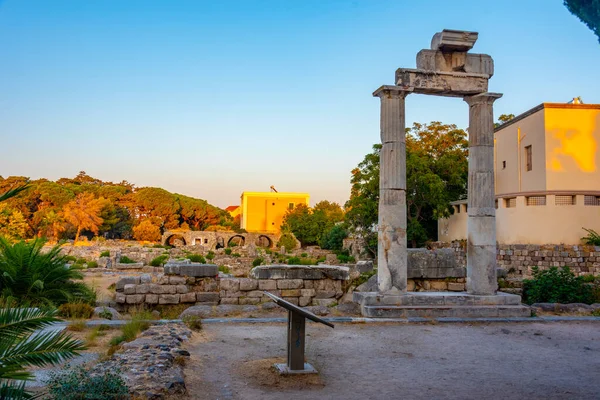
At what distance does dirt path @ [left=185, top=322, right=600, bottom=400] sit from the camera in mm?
5332

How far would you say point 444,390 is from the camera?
5355mm

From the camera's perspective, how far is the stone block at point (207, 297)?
11883 mm

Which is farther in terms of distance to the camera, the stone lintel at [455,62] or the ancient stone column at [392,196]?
the stone lintel at [455,62]

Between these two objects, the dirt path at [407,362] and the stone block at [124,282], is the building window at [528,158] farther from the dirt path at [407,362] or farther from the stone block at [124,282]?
the stone block at [124,282]

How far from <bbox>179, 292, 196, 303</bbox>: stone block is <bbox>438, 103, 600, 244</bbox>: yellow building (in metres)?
17.9

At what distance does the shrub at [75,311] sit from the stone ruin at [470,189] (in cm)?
548

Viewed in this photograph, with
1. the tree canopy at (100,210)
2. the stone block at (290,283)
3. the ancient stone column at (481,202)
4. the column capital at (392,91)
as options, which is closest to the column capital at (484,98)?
the ancient stone column at (481,202)

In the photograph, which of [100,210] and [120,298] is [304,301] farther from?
[100,210]

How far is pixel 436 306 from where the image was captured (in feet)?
34.2

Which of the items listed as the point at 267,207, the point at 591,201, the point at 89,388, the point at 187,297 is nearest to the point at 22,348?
the point at 89,388

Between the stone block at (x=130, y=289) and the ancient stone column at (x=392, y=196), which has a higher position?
the ancient stone column at (x=392, y=196)

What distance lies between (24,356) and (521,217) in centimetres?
2455

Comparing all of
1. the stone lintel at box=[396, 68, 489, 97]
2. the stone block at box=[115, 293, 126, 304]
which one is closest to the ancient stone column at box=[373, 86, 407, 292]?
the stone lintel at box=[396, 68, 489, 97]

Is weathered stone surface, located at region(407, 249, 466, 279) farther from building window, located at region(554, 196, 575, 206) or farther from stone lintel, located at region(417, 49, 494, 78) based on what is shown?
building window, located at region(554, 196, 575, 206)
